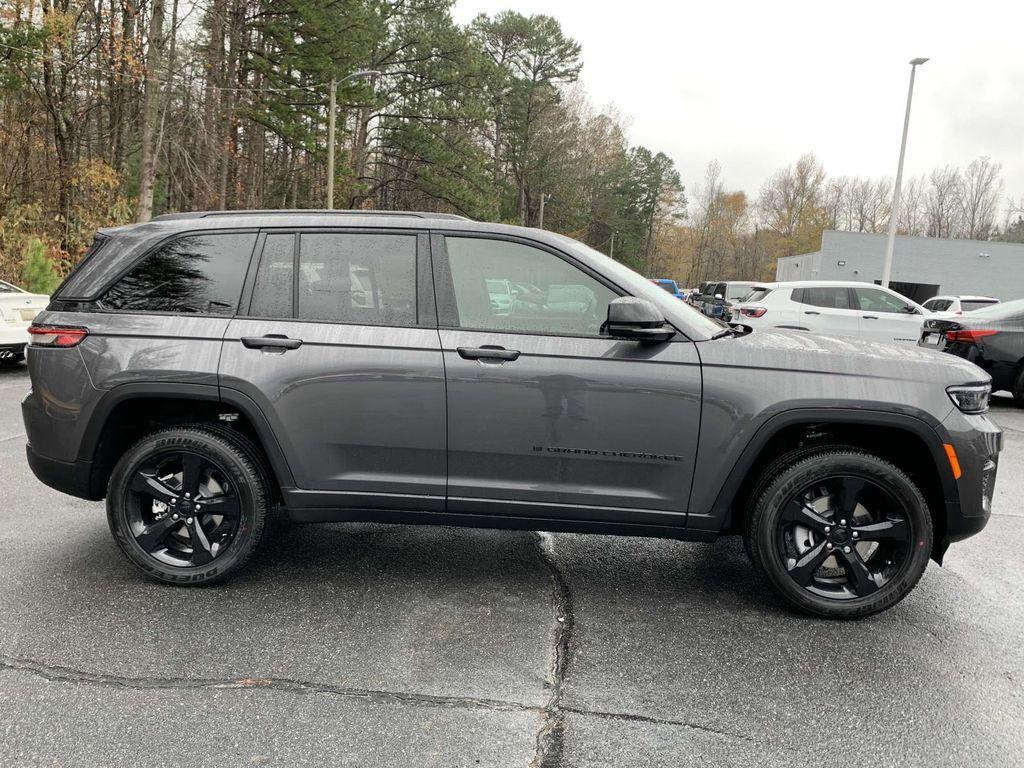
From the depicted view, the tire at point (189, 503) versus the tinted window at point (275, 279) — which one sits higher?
the tinted window at point (275, 279)

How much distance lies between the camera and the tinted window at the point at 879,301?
13.9 m

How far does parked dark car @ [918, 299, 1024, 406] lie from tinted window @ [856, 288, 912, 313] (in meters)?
3.70

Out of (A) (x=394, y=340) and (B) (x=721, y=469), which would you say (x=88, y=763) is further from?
(B) (x=721, y=469)

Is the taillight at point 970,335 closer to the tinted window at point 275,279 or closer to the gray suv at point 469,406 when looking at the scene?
the gray suv at point 469,406

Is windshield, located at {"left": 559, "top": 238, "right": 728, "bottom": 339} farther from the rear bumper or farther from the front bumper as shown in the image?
the rear bumper

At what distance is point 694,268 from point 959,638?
95157 millimetres

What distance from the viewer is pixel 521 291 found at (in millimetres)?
3516

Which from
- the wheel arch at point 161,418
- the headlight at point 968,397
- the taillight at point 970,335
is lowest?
the wheel arch at point 161,418

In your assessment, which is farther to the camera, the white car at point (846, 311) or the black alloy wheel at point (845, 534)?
the white car at point (846, 311)

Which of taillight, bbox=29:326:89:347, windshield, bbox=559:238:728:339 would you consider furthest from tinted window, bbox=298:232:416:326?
taillight, bbox=29:326:89:347

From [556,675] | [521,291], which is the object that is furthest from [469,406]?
[556,675]

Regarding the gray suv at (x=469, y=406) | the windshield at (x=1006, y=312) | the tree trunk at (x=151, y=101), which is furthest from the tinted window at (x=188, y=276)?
the tree trunk at (x=151, y=101)

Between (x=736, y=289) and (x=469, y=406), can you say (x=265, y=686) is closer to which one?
(x=469, y=406)

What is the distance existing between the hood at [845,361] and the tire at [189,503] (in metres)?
2.21
